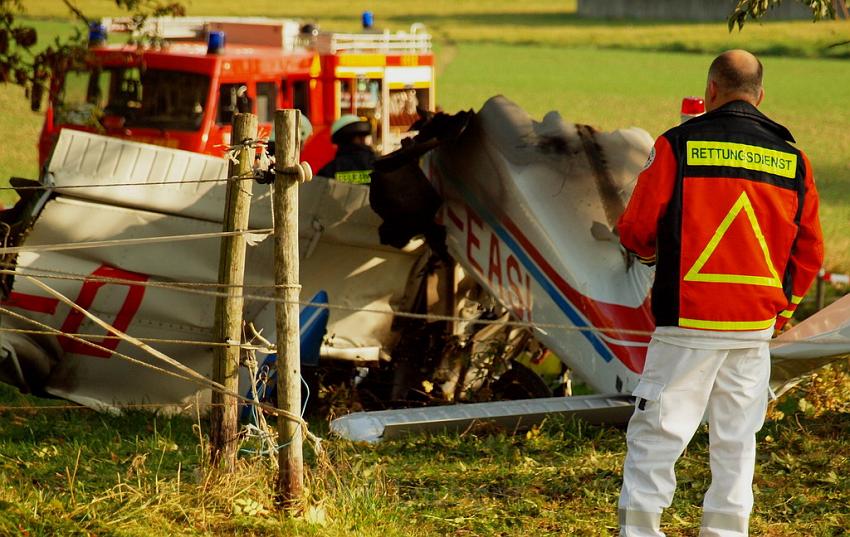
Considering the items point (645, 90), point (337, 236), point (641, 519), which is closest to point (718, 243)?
point (641, 519)

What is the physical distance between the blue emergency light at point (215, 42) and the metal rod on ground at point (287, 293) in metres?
8.28

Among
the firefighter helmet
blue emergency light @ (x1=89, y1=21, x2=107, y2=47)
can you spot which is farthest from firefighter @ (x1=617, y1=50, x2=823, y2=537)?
blue emergency light @ (x1=89, y1=21, x2=107, y2=47)

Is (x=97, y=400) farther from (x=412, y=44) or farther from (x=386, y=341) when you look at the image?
(x=412, y=44)

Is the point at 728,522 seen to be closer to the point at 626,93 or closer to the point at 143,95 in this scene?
the point at 143,95

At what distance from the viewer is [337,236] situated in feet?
25.8

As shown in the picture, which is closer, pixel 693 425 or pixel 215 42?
pixel 693 425

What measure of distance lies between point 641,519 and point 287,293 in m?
1.55

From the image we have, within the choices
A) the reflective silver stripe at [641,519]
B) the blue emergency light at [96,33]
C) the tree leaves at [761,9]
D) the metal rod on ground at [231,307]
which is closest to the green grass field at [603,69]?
the blue emergency light at [96,33]

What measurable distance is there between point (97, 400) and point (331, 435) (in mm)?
1910

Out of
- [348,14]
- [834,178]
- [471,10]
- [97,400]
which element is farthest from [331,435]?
[471,10]

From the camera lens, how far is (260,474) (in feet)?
16.7

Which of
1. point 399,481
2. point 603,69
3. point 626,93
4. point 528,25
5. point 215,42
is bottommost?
point 399,481

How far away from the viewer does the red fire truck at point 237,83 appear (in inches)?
506

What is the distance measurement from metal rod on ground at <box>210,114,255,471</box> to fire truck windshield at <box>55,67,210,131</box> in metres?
7.82
